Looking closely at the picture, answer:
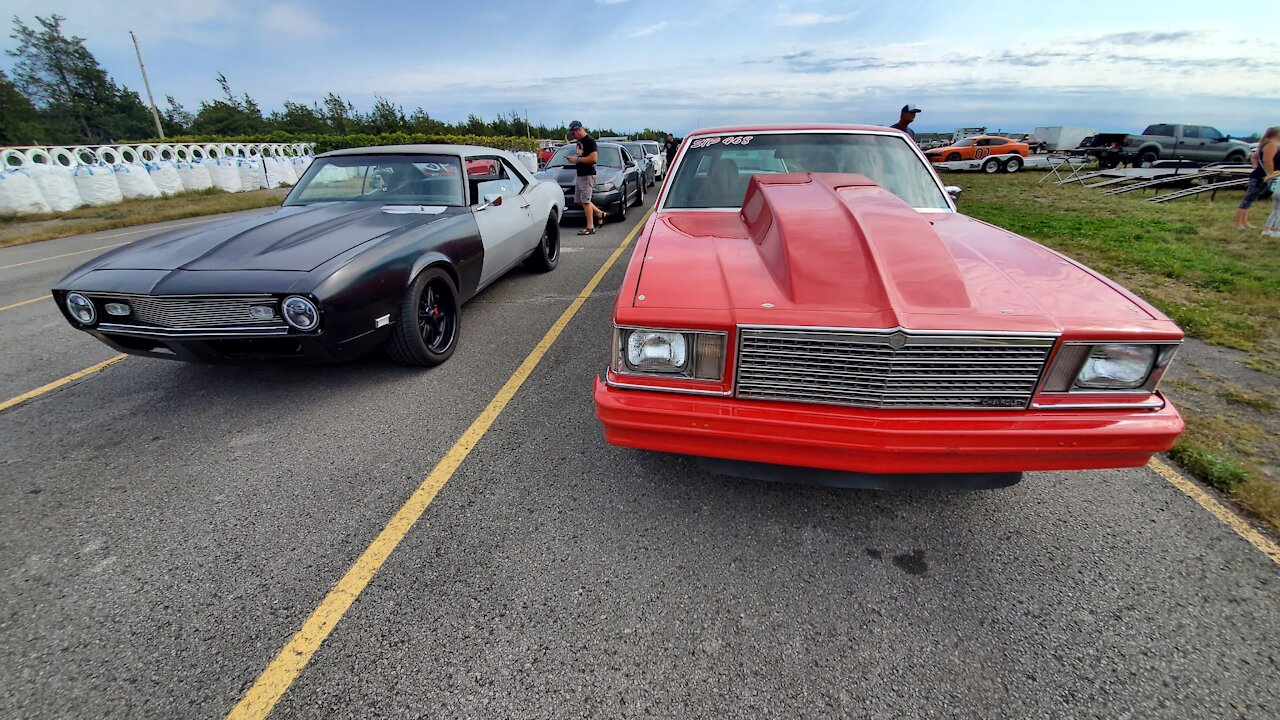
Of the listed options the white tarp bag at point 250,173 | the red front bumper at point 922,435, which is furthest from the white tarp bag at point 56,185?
the red front bumper at point 922,435

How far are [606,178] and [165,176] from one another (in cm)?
1346

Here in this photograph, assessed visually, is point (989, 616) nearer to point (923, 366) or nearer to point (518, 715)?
point (923, 366)

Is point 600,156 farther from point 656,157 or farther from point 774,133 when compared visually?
point 774,133

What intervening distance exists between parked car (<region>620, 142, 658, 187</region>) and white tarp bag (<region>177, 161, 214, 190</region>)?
12.8 m

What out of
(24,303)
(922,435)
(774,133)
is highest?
(774,133)

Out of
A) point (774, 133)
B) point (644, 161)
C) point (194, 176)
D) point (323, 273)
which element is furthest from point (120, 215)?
point (774, 133)

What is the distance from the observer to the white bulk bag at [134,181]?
A: 13.3m

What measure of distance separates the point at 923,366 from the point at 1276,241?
9773 millimetres

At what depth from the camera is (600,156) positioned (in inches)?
432

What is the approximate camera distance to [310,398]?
130 inches

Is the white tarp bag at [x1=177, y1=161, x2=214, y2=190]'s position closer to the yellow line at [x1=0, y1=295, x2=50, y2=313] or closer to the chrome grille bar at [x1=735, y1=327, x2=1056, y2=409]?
the yellow line at [x1=0, y1=295, x2=50, y2=313]

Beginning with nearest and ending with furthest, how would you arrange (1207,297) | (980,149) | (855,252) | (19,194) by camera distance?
1. (855,252)
2. (1207,297)
3. (19,194)
4. (980,149)

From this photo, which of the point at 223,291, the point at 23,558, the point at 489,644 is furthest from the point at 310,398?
the point at 489,644

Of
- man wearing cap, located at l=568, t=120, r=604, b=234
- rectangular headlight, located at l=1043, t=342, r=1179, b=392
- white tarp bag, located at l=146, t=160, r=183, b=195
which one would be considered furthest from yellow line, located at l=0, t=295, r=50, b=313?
white tarp bag, located at l=146, t=160, r=183, b=195
